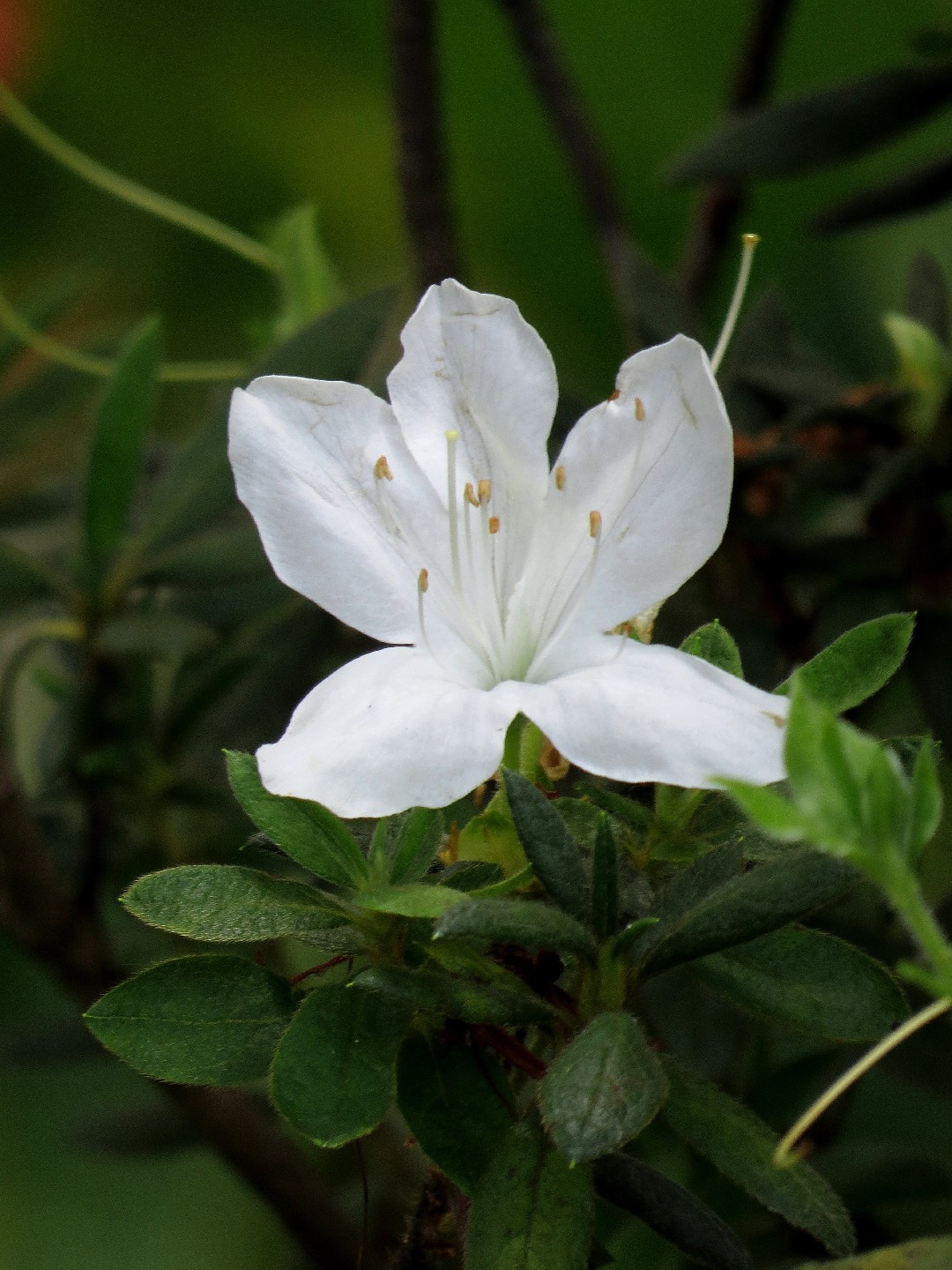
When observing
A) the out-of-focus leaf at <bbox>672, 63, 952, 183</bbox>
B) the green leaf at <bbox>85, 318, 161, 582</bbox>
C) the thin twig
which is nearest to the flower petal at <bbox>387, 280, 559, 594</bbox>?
the green leaf at <bbox>85, 318, 161, 582</bbox>

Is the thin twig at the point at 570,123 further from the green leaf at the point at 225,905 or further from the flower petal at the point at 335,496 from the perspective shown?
the green leaf at the point at 225,905

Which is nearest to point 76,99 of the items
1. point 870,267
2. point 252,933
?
point 870,267

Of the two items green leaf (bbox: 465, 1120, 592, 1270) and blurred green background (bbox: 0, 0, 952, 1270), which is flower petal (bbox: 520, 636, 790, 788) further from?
blurred green background (bbox: 0, 0, 952, 1270)

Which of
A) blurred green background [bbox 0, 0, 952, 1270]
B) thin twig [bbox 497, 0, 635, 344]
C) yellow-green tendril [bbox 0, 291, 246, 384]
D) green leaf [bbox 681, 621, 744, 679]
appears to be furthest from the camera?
blurred green background [bbox 0, 0, 952, 1270]

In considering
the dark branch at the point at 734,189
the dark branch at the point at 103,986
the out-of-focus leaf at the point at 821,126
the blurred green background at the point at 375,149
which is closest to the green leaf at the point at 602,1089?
the dark branch at the point at 103,986

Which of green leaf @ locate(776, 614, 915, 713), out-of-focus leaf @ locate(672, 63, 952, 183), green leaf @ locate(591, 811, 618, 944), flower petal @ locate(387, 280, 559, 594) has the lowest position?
green leaf @ locate(591, 811, 618, 944)

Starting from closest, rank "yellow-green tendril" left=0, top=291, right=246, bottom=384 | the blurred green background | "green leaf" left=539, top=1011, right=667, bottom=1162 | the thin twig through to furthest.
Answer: "green leaf" left=539, top=1011, right=667, bottom=1162, "yellow-green tendril" left=0, top=291, right=246, bottom=384, the thin twig, the blurred green background

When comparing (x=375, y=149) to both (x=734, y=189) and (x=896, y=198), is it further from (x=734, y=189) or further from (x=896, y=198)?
(x=896, y=198)
